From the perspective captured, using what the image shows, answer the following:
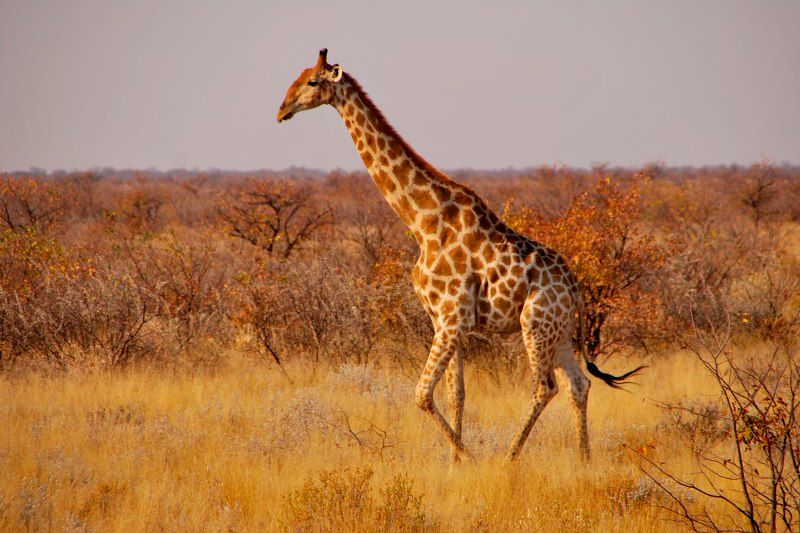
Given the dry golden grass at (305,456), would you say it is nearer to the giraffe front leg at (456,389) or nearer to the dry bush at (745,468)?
the dry bush at (745,468)

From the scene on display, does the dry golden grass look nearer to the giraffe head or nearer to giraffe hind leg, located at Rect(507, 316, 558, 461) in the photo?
giraffe hind leg, located at Rect(507, 316, 558, 461)

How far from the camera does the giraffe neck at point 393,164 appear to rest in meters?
6.36

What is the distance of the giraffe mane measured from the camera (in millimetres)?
6410

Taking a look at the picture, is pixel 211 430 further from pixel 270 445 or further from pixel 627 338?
pixel 627 338

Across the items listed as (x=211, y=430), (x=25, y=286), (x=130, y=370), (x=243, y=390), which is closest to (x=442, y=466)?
(x=211, y=430)

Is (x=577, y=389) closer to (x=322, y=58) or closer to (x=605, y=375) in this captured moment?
(x=605, y=375)

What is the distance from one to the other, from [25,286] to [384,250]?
17.9 ft

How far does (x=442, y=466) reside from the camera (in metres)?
6.23

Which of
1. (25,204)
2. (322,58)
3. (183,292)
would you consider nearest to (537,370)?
(322,58)

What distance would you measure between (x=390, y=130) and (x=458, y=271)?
1.44 meters

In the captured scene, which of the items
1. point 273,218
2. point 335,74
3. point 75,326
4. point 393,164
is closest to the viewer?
point 335,74

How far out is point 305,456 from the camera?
6.32 m

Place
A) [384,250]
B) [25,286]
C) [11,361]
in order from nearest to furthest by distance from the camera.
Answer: [11,361] → [25,286] → [384,250]

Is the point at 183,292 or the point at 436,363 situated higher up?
the point at 436,363
